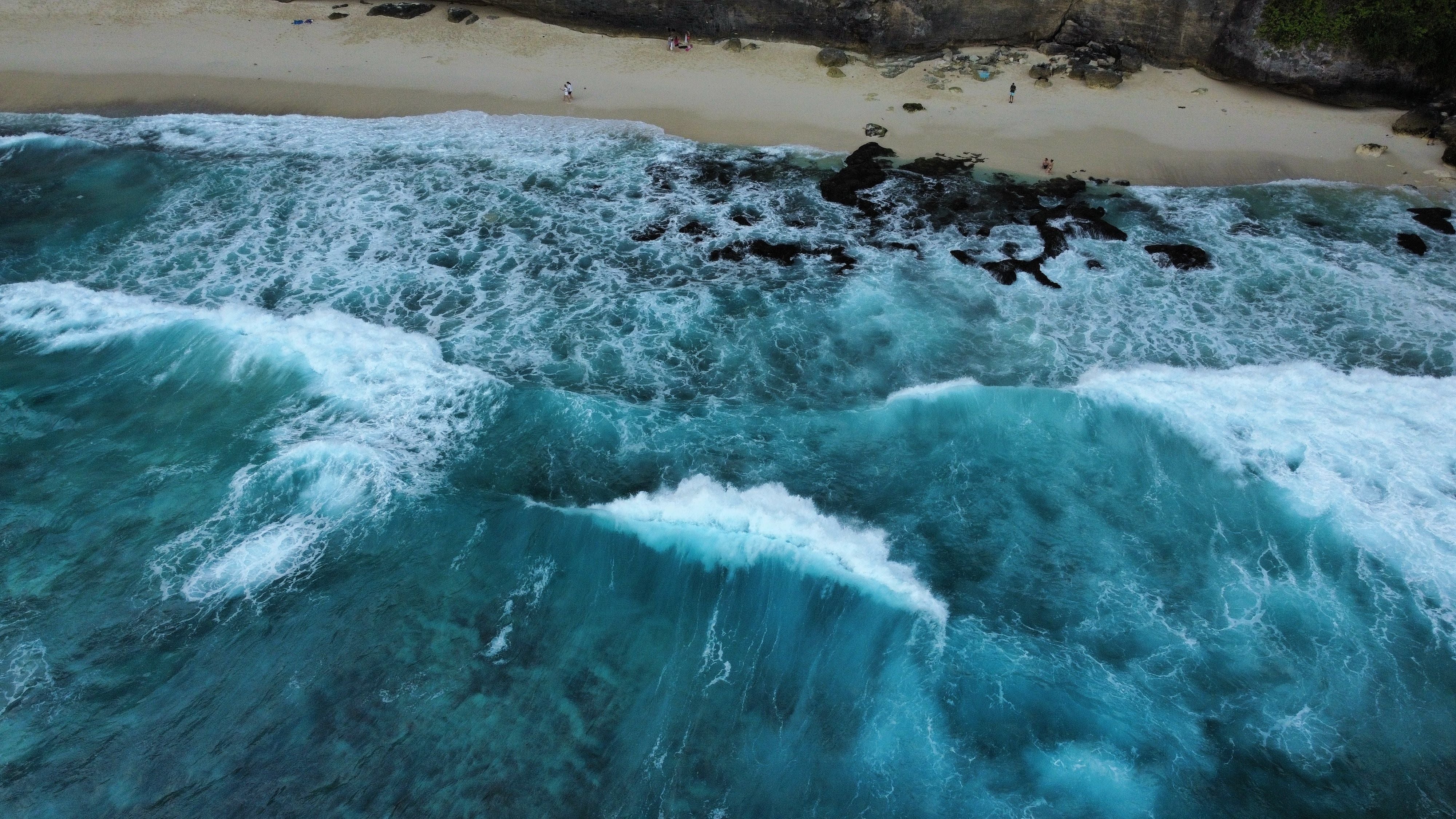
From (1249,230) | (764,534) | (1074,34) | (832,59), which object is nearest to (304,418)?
(764,534)

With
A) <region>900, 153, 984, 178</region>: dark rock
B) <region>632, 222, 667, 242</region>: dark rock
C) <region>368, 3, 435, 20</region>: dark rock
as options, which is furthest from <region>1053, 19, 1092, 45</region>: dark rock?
<region>368, 3, 435, 20</region>: dark rock

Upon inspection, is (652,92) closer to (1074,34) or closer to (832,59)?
Result: (832,59)

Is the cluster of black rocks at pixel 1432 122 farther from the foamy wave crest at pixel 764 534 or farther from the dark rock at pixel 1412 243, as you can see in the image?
the foamy wave crest at pixel 764 534

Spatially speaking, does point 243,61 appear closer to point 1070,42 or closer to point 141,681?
point 141,681

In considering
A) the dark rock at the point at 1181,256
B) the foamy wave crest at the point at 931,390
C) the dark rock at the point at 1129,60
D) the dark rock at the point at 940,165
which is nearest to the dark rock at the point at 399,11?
the dark rock at the point at 940,165

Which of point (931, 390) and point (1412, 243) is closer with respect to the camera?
point (931, 390)

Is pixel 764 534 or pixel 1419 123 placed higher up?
pixel 1419 123
